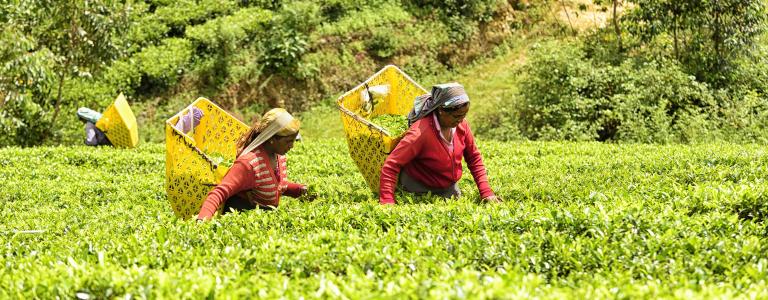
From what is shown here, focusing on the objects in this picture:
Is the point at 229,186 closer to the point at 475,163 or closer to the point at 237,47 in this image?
the point at 475,163

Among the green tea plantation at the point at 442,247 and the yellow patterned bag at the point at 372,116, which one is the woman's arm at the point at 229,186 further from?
the yellow patterned bag at the point at 372,116

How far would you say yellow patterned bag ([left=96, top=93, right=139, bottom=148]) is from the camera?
13.0 metres

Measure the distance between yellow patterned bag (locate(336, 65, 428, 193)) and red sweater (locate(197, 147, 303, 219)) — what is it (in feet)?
4.09

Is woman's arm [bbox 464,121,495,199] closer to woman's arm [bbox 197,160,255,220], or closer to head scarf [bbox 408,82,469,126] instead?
head scarf [bbox 408,82,469,126]

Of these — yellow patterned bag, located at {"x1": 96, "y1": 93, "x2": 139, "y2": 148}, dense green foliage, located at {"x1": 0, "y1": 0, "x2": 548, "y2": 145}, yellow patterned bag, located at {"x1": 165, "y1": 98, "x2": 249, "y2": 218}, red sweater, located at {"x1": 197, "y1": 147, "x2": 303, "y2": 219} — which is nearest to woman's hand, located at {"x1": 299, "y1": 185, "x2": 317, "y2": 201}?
red sweater, located at {"x1": 197, "y1": 147, "x2": 303, "y2": 219}

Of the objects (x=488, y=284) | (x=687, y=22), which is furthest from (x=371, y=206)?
(x=687, y=22)

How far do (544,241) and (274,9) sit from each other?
1551 centimetres

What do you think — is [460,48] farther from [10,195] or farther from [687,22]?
[10,195]

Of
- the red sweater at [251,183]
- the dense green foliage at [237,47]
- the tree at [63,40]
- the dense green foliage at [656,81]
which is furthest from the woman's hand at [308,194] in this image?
the dense green foliage at [237,47]

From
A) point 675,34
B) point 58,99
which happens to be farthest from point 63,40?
point 675,34

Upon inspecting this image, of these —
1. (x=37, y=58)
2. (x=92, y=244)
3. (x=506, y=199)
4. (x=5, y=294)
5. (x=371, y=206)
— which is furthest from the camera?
(x=37, y=58)

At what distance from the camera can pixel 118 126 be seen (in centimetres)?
1303

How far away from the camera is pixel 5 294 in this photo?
170 inches

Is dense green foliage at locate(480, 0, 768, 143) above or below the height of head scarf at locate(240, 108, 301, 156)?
below
